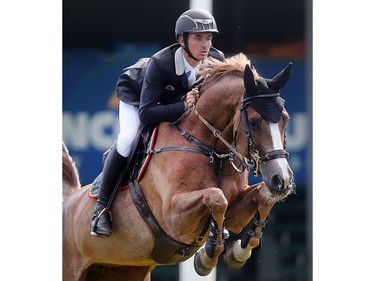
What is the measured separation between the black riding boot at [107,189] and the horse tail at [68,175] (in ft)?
2.51

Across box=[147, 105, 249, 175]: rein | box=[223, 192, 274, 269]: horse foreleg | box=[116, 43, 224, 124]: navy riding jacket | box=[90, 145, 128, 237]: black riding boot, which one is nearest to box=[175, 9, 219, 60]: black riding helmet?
box=[116, 43, 224, 124]: navy riding jacket

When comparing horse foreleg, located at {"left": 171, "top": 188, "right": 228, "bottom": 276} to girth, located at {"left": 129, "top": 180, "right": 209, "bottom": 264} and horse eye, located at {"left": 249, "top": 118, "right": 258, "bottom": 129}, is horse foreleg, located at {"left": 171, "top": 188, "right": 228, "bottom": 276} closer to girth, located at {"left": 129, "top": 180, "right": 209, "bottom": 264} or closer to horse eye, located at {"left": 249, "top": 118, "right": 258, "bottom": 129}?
girth, located at {"left": 129, "top": 180, "right": 209, "bottom": 264}

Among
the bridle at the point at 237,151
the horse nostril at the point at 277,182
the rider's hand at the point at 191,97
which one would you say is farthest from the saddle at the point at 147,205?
the horse nostril at the point at 277,182

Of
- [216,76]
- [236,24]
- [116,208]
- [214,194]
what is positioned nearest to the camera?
[214,194]

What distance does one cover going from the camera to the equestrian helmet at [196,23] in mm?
5977

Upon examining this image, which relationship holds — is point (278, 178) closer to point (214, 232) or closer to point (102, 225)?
point (214, 232)

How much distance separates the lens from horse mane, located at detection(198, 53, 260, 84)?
595cm

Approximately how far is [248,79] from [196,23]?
53 cm

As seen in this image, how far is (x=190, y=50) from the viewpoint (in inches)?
237

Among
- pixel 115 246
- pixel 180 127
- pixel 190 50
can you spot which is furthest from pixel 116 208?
pixel 190 50

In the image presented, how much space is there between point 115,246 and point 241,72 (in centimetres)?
138

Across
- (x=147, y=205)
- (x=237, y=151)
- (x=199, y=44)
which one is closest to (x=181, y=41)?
(x=199, y=44)

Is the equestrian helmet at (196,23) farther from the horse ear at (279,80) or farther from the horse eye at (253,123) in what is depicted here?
the horse eye at (253,123)
